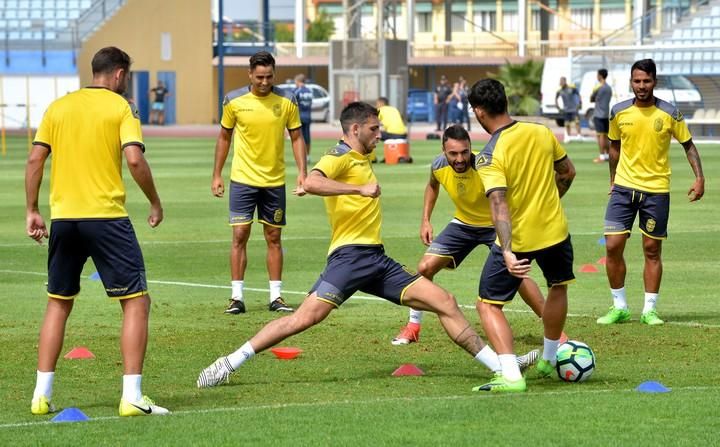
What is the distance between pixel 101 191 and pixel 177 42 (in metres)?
61.4

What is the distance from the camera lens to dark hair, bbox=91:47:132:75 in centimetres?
797

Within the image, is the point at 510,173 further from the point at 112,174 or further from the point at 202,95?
the point at 202,95

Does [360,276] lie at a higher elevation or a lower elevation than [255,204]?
lower

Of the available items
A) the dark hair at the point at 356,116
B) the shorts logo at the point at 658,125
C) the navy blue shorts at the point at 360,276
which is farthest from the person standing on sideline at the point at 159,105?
the navy blue shorts at the point at 360,276

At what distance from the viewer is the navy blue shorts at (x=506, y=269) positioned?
8.77 metres

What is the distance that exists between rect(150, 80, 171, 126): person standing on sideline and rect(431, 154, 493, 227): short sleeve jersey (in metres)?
55.8

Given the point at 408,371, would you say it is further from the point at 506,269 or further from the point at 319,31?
the point at 319,31

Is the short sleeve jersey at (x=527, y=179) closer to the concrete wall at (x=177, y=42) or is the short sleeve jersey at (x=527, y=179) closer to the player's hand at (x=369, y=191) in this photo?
the player's hand at (x=369, y=191)

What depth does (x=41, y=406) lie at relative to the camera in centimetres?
802

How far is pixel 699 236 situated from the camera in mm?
18328

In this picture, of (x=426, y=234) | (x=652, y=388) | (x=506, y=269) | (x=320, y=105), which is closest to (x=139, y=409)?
(x=506, y=269)

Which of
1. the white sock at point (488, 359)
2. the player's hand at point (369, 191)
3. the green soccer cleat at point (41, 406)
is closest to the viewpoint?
the green soccer cleat at point (41, 406)

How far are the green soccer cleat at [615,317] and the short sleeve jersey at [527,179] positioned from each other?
114 inches

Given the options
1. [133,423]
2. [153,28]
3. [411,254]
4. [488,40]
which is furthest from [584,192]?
[488,40]
